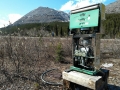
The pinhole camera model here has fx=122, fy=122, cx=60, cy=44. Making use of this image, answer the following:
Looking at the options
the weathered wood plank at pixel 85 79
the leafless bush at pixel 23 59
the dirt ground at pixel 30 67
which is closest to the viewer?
the weathered wood plank at pixel 85 79

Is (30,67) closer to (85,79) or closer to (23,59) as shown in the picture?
(23,59)

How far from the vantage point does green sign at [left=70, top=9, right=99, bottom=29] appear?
7.47 feet

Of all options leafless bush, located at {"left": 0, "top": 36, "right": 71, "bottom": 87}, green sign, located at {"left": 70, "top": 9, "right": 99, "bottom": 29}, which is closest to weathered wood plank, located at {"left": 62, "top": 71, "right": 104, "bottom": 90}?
green sign, located at {"left": 70, "top": 9, "right": 99, "bottom": 29}

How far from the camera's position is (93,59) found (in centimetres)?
258

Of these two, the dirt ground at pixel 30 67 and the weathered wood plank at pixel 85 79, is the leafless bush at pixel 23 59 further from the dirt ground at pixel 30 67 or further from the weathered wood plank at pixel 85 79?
the weathered wood plank at pixel 85 79

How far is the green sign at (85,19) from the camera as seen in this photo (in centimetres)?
228

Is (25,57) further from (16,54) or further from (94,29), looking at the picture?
(94,29)

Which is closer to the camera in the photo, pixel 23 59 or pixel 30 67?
pixel 30 67

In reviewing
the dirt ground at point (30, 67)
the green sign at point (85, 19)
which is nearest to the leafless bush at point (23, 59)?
the dirt ground at point (30, 67)

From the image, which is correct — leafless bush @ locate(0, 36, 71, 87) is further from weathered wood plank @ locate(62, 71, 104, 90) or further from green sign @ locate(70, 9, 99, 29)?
green sign @ locate(70, 9, 99, 29)

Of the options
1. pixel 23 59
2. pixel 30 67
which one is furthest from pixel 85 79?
pixel 23 59

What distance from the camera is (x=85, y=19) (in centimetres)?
243

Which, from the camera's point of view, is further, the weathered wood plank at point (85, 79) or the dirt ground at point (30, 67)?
the dirt ground at point (30, 67)

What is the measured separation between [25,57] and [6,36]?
3.56 ft
